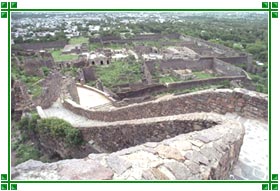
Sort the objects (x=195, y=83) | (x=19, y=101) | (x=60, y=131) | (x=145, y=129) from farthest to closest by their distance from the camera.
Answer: (x=195, y=83) → (x=19, y=101) → (x=60, y=131) → (x=145, y=129)

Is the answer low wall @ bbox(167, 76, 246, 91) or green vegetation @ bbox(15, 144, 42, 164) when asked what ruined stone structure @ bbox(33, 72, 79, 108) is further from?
low wall @ bbox(167, 76, 246, 91)

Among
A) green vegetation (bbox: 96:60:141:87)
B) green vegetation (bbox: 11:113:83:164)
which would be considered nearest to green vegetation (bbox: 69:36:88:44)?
green vegetation (bbox: 96:60:141:87)

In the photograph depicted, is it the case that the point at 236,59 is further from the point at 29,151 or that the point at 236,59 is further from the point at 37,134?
the point at 29,151

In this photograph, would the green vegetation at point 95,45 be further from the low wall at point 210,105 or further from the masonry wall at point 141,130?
the masonry wall at point 141,130

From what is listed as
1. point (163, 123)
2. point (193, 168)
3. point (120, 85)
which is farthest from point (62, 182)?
point (120, 85)

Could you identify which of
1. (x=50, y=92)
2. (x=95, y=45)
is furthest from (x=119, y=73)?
(x=95, y=45)

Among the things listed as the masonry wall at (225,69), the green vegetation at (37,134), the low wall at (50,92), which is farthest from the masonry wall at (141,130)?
the masonry wall at (225,69)

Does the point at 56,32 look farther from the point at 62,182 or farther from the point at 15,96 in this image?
the point at 62,182
